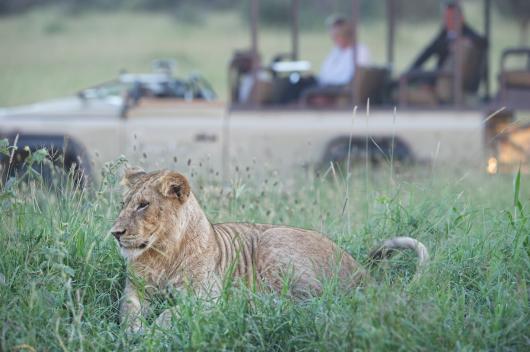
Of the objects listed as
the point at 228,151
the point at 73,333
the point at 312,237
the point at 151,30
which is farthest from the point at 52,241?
the point at 151,30

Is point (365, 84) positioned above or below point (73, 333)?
above

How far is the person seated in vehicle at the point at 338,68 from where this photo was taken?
9570mm

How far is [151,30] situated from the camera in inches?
1371

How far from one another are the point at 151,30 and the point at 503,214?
30115 mm

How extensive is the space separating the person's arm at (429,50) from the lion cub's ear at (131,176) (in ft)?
18.5

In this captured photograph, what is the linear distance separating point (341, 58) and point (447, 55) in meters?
1.05

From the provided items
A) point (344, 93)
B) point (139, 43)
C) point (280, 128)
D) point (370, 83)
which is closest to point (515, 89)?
point (370, 83)

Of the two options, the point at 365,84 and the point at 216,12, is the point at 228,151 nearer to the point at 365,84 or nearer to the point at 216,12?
the point at 365,84

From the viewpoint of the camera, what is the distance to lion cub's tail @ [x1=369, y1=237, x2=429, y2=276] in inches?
185

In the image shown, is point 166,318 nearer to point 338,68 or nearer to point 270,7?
point 338,68

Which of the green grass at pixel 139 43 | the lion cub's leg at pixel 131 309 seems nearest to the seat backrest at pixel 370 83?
the lion cub's leg at pixel 131 309

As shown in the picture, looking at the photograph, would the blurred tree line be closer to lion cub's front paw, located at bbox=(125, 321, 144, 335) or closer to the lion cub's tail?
the lion cub's tail

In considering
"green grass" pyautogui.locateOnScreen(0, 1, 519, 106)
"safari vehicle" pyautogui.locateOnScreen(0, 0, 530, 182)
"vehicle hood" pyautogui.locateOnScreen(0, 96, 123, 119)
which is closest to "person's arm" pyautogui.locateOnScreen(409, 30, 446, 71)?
"safari vehicle" pyautogui.locateOnScreen(0, 0, 530, 182)

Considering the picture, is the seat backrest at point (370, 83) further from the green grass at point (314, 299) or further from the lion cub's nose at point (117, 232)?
the lion cub's nose at point (117, 232)
